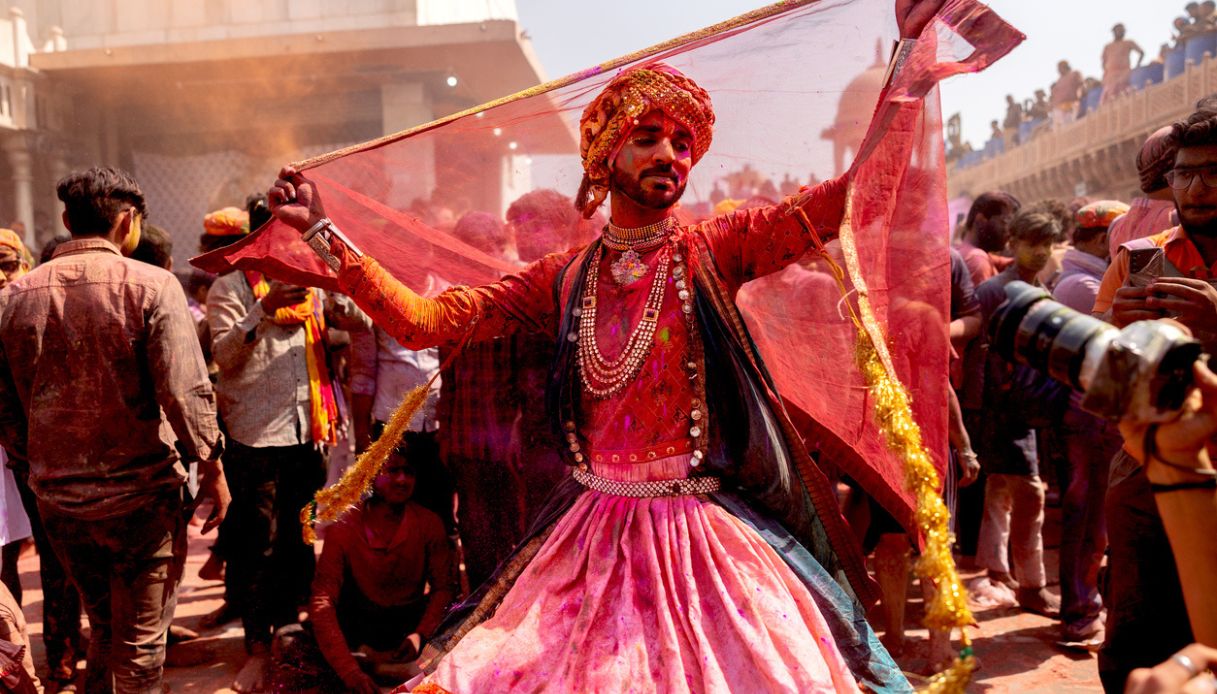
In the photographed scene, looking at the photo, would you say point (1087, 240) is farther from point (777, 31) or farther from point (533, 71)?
point (533, 71)

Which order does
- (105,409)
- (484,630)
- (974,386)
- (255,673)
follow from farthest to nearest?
1. (974,386)
2. (255,673)
3. (105,409)
4. (484,630)

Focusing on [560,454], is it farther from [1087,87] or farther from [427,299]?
[1087,87]

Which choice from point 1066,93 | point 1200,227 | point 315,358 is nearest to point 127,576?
point 315,358

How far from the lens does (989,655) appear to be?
16.5 ft

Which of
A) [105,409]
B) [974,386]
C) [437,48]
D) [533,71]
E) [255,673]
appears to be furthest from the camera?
[533,71]

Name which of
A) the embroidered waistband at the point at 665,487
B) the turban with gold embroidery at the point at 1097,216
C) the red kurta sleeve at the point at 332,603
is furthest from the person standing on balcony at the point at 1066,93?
the embroidered waistband at the point at 665,487

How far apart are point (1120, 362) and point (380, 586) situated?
4.12 meters

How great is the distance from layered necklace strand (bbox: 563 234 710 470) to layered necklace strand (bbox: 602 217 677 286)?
0.16ft

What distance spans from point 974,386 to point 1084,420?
0.87 m

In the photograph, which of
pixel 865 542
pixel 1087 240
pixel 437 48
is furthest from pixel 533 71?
pixel 865 542

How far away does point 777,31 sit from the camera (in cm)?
315

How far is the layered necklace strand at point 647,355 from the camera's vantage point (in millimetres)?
2689

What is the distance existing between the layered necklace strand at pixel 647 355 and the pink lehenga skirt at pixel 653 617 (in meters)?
0.17

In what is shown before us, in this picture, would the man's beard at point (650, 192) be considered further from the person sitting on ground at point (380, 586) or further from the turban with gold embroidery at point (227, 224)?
the turban with gold embroidery at point (227, 224)
